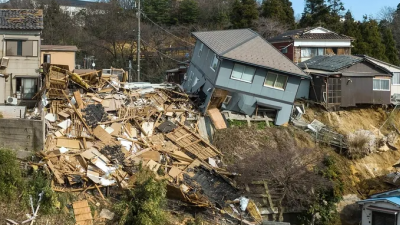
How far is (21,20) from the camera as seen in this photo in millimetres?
25156

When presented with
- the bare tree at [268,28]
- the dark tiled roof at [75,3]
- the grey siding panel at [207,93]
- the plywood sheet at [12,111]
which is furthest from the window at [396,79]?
the dark tiled roof at [75,3]

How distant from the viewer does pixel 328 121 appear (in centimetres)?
2655

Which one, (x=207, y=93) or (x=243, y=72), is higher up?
(x=243, y=72)

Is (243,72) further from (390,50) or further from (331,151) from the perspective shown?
(390,50)

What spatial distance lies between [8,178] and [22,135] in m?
2.24

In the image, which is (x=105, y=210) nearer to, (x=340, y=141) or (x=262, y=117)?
(x=262, y=117)

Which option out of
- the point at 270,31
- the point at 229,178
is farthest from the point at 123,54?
the point at 229,178

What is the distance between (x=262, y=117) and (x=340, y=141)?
3815 millimetres

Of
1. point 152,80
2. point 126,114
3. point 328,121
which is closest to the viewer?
point 126,114

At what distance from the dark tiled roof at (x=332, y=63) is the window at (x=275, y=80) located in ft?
13.1

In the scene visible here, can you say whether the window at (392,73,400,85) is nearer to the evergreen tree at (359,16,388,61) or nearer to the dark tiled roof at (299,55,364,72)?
the dark tiled roof at (299,55,364,72)

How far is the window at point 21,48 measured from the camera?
24.8 m

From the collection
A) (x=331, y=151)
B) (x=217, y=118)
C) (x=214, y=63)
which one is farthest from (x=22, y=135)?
(x=331, y=151)

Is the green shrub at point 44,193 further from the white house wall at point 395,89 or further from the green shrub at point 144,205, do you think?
the white house wall at point 395,89
